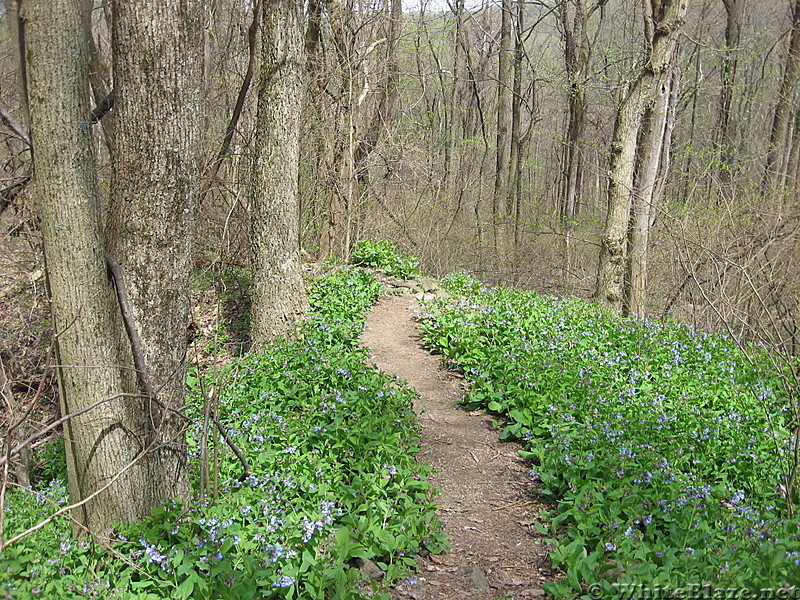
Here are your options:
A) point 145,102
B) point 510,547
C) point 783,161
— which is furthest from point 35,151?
point 783,161

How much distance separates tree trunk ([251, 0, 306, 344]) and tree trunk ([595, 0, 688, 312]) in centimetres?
435

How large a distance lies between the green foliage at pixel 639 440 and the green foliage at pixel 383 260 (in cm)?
238

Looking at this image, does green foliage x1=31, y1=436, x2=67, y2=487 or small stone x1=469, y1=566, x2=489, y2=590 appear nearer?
small stone x1=469, y1=566, x2=489, y2=590

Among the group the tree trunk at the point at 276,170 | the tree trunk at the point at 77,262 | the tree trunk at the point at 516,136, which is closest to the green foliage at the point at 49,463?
the tree trunk at the point at 77,262

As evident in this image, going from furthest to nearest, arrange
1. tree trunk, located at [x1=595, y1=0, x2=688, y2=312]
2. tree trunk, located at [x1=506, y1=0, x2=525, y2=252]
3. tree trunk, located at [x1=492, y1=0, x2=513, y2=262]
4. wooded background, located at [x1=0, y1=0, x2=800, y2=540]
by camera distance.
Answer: tree trunk, located at [x1=506, y1=0, x2=525, y2=252] < tree trunk, located at [x1=492, y1=0, x2=513, y2=262] < tree trunk, located at [x1=595, y1=0, x2=688, y2=312] < wooded background, located at [x1=0, y1=0, x2=800, y2=540]

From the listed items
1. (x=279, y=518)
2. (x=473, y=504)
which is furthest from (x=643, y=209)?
(x=279, y=518)

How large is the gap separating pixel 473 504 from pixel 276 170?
14.8 feet

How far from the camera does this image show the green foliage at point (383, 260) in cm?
956

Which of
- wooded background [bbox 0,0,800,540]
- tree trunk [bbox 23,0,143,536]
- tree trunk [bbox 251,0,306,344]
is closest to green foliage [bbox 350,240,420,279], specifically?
wooded background [bbox 0,0,800,540]

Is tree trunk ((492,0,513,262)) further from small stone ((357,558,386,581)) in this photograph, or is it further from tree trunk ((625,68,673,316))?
small stone ((357,558,386,581))

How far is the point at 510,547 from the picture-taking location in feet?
11.9

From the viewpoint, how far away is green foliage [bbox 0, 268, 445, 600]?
284cm

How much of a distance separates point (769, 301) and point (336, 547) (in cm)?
692

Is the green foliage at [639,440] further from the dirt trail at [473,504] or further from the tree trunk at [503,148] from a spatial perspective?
the tree trunk at [503,148]
